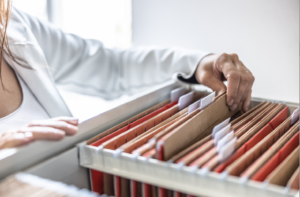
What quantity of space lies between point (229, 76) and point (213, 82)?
0.27ft

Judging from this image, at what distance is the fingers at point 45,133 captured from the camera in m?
0.50

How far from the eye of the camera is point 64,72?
1.24 m

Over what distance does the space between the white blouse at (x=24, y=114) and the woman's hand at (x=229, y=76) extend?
1.60 ft

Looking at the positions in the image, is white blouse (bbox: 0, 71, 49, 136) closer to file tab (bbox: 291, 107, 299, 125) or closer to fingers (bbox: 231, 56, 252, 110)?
fingers (bbox: 231, 56, 252, 110)

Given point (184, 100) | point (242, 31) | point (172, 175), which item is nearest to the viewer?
point (172, 175)

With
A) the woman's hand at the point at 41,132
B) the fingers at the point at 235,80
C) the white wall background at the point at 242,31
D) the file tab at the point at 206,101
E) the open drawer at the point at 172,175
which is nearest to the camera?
the open drawer at the point at 172,175

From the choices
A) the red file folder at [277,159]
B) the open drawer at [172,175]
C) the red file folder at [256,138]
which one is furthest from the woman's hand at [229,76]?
the open drawer at [172,175]

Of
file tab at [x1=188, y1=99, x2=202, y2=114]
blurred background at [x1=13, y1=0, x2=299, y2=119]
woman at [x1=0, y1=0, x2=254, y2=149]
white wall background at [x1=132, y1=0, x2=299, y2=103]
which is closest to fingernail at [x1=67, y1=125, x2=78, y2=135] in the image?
woman at [x1=0, y1=0, x2=254, y2=149]

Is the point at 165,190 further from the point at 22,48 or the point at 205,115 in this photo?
the point at 22,48

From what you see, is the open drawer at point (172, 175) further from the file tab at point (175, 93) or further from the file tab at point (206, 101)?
the file tab at point (175, 93)

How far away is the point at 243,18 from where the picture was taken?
1.20m

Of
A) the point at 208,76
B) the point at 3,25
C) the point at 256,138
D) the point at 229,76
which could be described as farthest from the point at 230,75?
the point at 3,25

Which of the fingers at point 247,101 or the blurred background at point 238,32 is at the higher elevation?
the blurred background at point 238,32

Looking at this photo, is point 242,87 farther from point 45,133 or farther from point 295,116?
point 45,133
